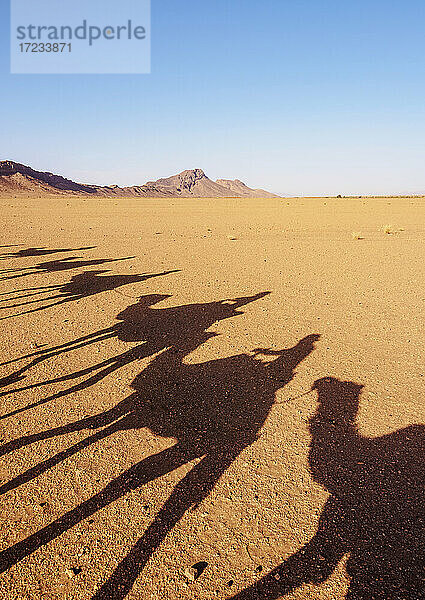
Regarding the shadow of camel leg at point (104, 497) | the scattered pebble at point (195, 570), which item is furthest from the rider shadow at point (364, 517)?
the shadow of camel leg at point (104, 497)

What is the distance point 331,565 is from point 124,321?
20.4 ft

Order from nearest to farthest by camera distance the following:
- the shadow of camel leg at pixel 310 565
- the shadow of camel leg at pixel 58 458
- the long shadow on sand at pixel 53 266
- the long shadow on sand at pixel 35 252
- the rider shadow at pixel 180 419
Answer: the shadow of camel leg at pixel 310 565, the rider shadow at pixel 180 419, the shadow of camel leg at pixel 58 458, the long shadow on sand at pixel 53 266, the long shadow on sand at pixel 35 252

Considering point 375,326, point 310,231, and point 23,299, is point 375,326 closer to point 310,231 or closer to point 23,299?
point 23,299

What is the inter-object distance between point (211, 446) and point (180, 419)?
0.65 m

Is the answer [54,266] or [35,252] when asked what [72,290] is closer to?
[54,266]

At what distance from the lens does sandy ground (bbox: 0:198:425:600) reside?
2.98 meters

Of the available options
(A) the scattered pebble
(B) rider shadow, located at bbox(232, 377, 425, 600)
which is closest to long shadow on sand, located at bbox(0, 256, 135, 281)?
(B) rider shadow, located at bbox(232, 377, 425, 600)

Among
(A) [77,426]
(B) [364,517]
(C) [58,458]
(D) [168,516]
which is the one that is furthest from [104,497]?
(B) [364,517]

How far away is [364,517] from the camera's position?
135 inches

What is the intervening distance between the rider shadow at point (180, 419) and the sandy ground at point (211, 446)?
0.07 ft

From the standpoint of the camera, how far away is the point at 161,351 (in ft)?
22.3

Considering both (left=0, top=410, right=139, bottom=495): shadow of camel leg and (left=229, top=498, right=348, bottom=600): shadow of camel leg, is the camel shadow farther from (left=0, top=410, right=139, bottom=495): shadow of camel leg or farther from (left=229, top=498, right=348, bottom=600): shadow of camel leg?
(left=229, top=498, right=348, bottom=600): shadow of camel leg

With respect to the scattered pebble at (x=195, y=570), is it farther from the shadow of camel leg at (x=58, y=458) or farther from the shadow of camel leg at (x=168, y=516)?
the shadow of camel leg at (x=58, y=458)

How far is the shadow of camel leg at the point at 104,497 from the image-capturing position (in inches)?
123
